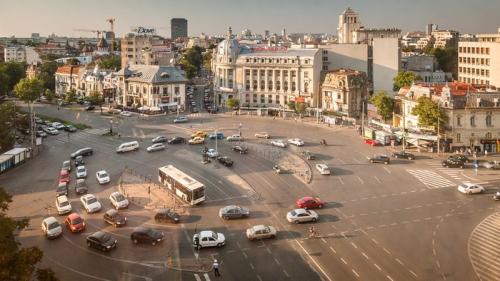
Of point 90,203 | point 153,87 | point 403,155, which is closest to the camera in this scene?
point 90,203

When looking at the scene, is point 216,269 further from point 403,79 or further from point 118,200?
point 403,79

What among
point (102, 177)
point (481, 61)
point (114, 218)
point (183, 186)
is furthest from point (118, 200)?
point (481, 61)

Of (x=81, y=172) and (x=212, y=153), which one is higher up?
(x=212, y=153)

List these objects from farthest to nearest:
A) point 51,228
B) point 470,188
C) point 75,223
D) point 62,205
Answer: point 470,188 → point 62,205 → point 75,223 → point 51,228

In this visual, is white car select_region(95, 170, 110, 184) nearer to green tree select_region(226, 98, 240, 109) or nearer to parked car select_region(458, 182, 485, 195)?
parked car select_region(458, 182, 485, 195)

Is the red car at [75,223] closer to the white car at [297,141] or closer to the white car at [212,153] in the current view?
the white car at [212,153]

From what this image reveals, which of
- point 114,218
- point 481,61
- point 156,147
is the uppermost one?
point 481,61

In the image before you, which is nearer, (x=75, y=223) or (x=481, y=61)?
(x=75, y=223)
